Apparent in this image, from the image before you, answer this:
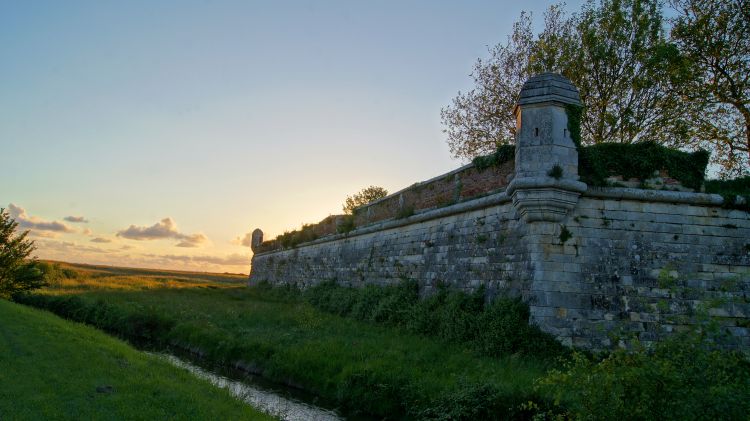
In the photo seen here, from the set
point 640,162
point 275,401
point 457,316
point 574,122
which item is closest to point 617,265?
point 640,162

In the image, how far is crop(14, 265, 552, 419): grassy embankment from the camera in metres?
7.63

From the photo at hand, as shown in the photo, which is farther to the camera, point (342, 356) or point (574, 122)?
point (574, 122)

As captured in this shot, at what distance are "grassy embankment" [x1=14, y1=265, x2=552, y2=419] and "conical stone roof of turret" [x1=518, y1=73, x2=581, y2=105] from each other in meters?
5.42

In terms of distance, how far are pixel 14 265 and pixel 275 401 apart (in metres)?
16.7

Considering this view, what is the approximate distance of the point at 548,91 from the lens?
1062 cm

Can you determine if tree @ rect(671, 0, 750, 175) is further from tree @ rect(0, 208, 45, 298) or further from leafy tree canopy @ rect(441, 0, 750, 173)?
tree @ rect(0, 208, 45, 298)

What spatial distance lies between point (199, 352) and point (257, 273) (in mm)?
24401

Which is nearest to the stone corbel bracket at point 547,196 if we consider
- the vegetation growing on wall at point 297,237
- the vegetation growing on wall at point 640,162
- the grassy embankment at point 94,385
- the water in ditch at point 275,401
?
the vegetation growing on wall at point 640,162

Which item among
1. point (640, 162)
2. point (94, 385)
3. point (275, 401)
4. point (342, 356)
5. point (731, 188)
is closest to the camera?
point (94, 385)

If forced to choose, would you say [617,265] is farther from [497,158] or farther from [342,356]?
[342,356]

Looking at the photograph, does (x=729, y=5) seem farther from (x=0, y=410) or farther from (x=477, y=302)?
(x=0, y=410)

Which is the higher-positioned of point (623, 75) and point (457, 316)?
point (623, 75)

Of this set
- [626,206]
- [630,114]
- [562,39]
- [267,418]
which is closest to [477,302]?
[626,206]

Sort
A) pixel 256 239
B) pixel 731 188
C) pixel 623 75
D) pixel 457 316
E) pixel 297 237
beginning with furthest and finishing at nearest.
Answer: pixel 256 239 → pixel 297 237 → pixel 623 75 → pixel 457 316 → pixel 731 188
